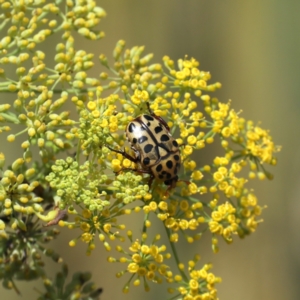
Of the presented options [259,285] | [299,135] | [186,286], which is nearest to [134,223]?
[259,285]

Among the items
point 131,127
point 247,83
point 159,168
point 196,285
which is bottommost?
point 196,285

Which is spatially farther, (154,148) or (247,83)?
(247,83)

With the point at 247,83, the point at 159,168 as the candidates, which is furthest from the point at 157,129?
the point at 247,83

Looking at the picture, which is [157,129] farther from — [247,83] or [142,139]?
[247,83]

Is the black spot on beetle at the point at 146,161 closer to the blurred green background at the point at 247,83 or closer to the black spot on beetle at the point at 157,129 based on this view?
the black spot on beetle at the point at 157,129

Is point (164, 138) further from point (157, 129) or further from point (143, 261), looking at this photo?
point (143, 261)

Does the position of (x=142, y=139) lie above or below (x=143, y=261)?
above

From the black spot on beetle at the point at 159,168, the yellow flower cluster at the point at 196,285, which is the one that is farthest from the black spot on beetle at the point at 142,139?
the yellow flower cluster at the point at 196,285
